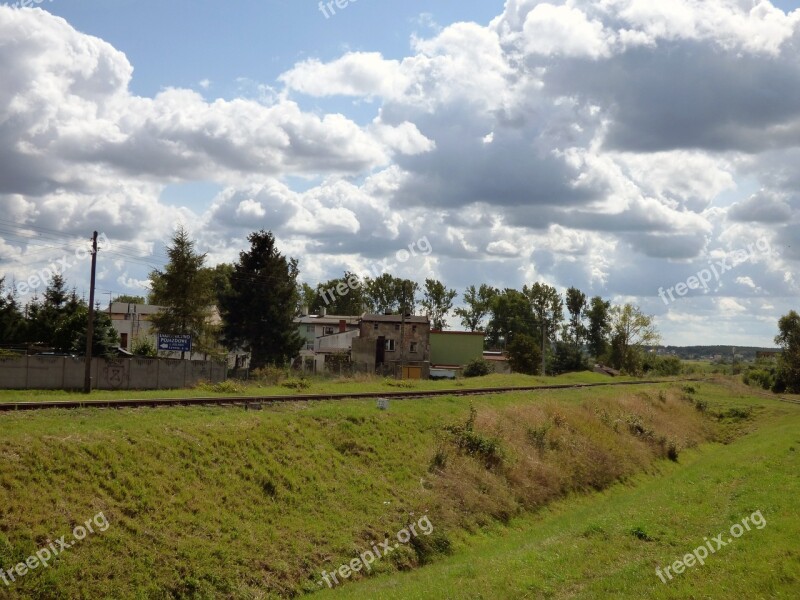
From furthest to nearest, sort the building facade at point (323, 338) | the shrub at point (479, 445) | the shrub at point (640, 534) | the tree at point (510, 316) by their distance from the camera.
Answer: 1. the tree at point (510, 316)
2. the building facade at point (323, 338)
3. the shrub at point (479, 445)
4. the shrub at point (640, 534)

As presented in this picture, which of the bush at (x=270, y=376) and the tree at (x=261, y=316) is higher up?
the tree at (x=261, y=316)

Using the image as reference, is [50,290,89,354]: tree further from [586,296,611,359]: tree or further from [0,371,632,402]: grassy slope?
[586,296,611,359]: tree

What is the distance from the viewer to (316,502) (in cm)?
1969

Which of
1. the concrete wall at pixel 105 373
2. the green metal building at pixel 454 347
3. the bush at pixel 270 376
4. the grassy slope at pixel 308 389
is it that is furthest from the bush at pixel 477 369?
the concrete wall at pixel 105 373

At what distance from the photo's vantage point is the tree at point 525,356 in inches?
3295

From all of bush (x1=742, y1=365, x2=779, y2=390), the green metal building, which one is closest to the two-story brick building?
the green metal building

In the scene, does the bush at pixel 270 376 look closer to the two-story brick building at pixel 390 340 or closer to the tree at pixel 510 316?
the two-story brick building at pixel 390 340

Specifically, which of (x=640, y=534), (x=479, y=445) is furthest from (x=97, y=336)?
(x=640, y=534)

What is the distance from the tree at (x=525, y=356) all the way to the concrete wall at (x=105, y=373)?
4433cm

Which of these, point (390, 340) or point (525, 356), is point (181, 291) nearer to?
point (390, 340)

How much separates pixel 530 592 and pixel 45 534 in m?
8.81

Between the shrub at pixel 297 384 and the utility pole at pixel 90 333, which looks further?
the shrub at pixel 297 384

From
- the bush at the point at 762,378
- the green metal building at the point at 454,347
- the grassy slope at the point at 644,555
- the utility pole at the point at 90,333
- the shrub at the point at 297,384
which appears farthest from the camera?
the green metal building at the point at 454,347

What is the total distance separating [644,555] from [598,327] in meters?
144
